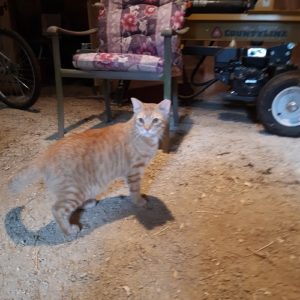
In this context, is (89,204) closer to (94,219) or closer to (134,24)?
(94,219)

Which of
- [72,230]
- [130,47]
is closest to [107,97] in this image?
[130,47]

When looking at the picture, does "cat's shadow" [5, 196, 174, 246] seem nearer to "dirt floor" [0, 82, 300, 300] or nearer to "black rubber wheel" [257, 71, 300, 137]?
"dirt floor" [0, 82, 300, 300]

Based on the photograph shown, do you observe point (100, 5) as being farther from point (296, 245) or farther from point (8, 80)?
point (296, 245)

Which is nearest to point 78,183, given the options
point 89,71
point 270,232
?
point 270,232

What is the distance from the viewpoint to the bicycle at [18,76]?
2773mm

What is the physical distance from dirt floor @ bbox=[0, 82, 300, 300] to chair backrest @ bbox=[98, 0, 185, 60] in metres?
0.74

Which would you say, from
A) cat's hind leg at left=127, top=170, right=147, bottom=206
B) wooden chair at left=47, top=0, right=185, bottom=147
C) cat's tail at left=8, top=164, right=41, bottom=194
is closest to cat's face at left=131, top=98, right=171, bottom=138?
cat's hind leg at left=127, top=170, right=147, bottom=206

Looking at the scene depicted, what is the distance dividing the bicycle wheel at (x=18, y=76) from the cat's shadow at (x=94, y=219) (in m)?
1.49

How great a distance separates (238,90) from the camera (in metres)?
2.46

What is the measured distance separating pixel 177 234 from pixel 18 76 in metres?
2.15


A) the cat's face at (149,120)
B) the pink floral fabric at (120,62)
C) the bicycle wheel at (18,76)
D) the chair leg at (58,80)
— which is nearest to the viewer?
the cat's face at (149,120)

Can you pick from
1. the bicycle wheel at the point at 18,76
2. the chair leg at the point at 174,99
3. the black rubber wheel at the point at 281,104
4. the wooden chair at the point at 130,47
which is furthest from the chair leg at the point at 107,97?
the black rubber wheel at the point at 281,104

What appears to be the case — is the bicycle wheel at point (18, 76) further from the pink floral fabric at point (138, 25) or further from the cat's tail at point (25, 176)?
the cat's tail at point (25, 176)

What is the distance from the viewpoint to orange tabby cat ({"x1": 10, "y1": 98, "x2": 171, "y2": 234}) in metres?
1.34
